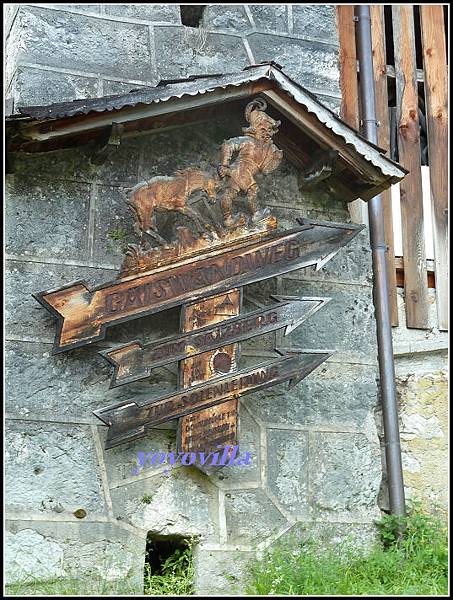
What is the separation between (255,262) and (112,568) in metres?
2.01

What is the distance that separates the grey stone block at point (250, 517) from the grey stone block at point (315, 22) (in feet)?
11.2

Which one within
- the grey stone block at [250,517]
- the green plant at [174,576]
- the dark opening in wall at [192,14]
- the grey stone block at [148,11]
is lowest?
the green plant at [174,576]

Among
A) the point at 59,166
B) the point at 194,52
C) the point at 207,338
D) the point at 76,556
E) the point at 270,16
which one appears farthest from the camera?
the point at 270,16

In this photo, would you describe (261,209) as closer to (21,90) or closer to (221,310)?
(221,310)

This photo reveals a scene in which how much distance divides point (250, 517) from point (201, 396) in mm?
822

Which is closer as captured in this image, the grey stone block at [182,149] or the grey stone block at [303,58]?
the grey stone block at [182,149]

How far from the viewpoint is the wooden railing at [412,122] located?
23.3 ft

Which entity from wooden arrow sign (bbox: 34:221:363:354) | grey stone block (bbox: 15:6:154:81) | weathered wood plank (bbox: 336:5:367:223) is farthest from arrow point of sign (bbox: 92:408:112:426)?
weathered wood plank (bbox: 336:5:367:223)

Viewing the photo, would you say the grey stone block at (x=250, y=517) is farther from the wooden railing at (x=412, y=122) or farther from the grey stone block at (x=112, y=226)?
the wooden railing at (x=412, y=122)

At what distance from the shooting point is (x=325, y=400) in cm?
614

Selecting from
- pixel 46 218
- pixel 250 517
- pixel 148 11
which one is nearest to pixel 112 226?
pixel 46 218

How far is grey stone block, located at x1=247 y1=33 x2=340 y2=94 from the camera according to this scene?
685 cm

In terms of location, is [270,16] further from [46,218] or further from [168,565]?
[168,565]

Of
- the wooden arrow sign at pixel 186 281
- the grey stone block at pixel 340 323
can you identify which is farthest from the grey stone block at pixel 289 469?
the wooden arrow sign at pixel 186 281
